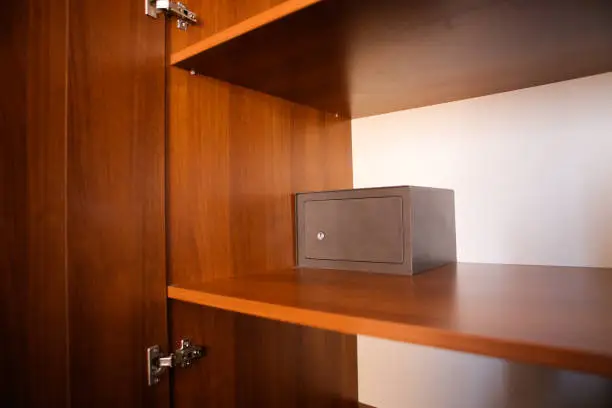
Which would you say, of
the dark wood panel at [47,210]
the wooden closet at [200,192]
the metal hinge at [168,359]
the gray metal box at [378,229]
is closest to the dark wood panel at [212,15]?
the wooden closet at [200,192]

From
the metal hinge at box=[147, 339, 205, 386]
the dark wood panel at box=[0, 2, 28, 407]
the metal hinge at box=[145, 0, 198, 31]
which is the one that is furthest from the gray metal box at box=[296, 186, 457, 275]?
the dark wood panel at box=[0, 2, 28, 407]

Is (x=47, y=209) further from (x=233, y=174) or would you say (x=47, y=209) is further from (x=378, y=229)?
(x=378, y=229)

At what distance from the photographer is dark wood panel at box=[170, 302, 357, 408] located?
0.67 m

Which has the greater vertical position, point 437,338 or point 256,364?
point 437,338

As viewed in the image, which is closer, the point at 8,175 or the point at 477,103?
the point at 8,175

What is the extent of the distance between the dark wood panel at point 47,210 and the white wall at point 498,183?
71cm

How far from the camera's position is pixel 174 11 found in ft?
2.13

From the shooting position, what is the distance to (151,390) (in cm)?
61

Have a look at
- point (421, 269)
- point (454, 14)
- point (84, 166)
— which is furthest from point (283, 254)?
point (454, 14)

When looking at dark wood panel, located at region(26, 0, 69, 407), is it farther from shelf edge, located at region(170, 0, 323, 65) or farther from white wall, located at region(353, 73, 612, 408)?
white wall, located at region(353, 73, 612, 408)

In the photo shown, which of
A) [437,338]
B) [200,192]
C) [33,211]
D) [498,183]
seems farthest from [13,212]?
[498,183]

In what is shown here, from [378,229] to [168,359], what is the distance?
422 mm

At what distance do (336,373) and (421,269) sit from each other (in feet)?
1.33

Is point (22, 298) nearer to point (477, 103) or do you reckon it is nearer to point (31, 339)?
point (31, 339)
